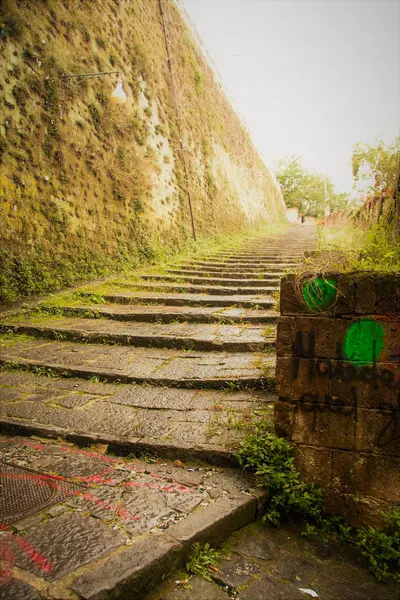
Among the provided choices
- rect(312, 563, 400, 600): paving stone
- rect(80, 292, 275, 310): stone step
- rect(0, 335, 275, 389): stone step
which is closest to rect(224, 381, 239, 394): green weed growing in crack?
rect(0, 335, 275, 389): stone step

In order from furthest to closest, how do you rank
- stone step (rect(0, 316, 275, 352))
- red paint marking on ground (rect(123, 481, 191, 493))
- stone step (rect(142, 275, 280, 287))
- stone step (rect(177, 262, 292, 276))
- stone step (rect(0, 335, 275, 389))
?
stone step (rect(177, 262, 292, 276)) → stone step (rect(142, 275, 280, 287)) → stone step (rect(0, 316, 275, 352)) → stone step (rect(0, 335, 275, 389)) → red paint marking on ground (rect(123, 481, 191, 493))

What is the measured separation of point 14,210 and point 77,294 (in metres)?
1.64

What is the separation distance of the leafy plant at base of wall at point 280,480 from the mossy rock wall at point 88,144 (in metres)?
4.79

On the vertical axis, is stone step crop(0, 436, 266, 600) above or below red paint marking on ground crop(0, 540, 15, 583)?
below

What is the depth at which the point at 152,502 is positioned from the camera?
2.36 m

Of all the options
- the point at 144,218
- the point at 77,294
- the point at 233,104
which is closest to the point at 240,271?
the point at 144,218

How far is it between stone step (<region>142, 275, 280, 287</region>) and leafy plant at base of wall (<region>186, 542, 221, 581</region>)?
533 centimetres

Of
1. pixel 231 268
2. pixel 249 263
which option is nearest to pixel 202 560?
pixel 231 268

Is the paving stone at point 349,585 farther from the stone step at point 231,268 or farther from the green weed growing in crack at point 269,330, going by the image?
the stone step at point 231,268

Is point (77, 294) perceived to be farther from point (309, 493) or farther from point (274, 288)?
point (309, 493)

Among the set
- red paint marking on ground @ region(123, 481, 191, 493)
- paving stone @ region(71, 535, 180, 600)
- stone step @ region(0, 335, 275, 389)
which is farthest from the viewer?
stone step @ region(0, 335, 275, 389)

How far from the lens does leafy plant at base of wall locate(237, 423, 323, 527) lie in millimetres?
2459

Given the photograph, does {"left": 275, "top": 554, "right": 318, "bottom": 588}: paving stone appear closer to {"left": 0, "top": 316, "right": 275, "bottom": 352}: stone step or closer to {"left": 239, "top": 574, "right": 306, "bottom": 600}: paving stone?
{"left": 239, "top": 574, "right": 306, "bottom": 600}: paving stone

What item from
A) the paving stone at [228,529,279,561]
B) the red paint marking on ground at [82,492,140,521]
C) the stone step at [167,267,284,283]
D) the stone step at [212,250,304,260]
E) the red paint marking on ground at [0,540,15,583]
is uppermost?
the stone step at [212,250,304,260]
